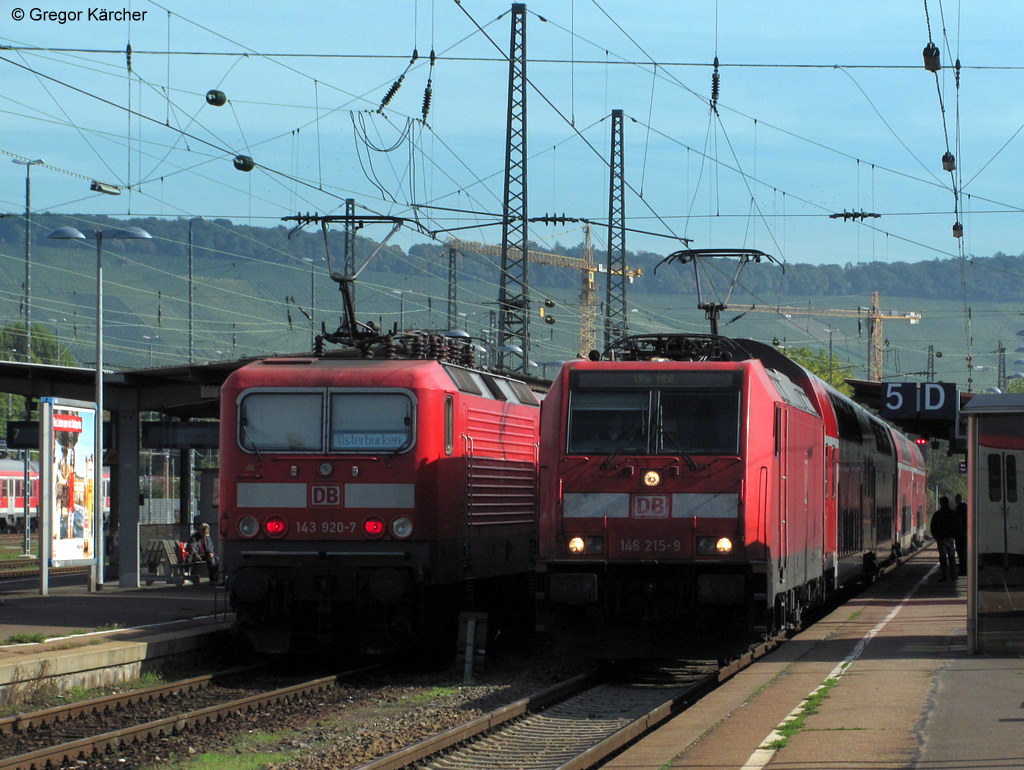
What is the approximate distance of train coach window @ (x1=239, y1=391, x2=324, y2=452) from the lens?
634 inches

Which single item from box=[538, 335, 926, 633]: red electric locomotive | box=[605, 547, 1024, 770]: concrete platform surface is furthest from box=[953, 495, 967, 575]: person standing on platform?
box=[538, 335, 926, 633]: red electric locomotive

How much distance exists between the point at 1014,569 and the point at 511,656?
640cm

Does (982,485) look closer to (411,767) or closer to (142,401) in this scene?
(411,767)

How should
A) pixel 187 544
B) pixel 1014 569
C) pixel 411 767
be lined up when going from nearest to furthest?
pixel 411 767, pixel 1014 569, pixel 187 544

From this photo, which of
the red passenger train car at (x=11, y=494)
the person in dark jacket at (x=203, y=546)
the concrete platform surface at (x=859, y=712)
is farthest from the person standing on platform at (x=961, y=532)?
the red passenger train car at (x=11, y=494)

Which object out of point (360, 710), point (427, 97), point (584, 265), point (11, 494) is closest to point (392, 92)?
point (427, 97)

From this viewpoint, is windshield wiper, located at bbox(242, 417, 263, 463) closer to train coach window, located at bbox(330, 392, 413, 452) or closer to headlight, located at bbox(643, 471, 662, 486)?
train coach window, located at bbox(330, 392, 413, 452)

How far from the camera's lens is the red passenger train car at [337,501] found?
51.9 ft

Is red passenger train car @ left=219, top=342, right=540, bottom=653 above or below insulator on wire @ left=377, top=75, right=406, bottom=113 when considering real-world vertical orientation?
below

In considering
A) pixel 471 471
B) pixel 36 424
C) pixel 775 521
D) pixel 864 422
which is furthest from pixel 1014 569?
pixel 36 424

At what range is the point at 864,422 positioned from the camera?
27.0 meters

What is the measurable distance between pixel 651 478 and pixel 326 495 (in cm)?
366

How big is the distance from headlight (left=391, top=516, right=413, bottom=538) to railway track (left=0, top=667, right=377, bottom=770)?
5.33ft

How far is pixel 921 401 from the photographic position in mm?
31000
